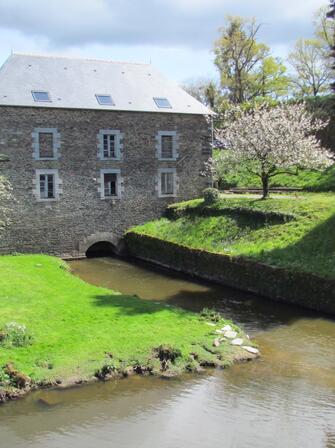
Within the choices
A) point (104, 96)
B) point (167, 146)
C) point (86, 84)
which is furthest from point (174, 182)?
point (86, 84)

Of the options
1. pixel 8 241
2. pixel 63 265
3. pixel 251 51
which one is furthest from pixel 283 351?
pixel 251 51

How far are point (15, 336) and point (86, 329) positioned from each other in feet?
6.22

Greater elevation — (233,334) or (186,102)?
(186,102)

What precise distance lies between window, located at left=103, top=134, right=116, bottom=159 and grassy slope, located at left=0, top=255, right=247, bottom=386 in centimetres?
1074

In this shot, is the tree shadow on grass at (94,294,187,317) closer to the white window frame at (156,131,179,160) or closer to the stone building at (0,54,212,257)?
the stone building at (0,54,212,257)

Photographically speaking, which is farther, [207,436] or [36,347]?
[36,347]

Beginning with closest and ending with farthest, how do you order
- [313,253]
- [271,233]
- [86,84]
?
[313,253] → [271,233] → [86,84]

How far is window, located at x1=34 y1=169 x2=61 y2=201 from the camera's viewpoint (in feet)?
88.5

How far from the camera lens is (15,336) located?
513 inches

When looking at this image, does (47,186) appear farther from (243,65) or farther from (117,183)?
(243,65)

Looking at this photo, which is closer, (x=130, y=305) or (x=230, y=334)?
(x=230, y=334)

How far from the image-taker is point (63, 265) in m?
24.6

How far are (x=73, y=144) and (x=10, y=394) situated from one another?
1818cm

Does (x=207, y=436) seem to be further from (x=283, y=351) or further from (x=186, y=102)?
(x=186, y=102)
